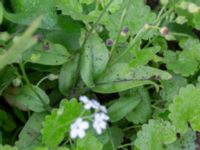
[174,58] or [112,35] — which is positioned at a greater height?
[112,35]

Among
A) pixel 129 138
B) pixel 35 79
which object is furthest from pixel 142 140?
pixel 35 79

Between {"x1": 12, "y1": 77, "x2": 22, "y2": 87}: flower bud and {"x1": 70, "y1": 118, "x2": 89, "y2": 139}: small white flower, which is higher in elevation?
{"x1": 70, "y1": 118, "x2": 89, "y2": 139}: small white flower

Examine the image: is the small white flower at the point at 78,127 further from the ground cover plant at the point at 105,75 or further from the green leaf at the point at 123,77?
A: the green leaf at the point at 123,77

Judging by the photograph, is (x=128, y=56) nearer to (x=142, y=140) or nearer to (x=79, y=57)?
(x=79, y=57)

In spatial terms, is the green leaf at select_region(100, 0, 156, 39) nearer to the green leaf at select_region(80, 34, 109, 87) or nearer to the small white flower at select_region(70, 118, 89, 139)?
the green leaf at select_region(80, 34, 109, 87)

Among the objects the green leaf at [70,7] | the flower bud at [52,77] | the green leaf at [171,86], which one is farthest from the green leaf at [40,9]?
the green leaf at [171,86]

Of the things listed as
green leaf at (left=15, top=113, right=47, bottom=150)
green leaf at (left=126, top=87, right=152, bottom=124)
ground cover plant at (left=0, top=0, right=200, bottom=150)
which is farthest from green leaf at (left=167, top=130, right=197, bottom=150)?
green leaf at (left=15, top=113, right=47, bottom=150)
